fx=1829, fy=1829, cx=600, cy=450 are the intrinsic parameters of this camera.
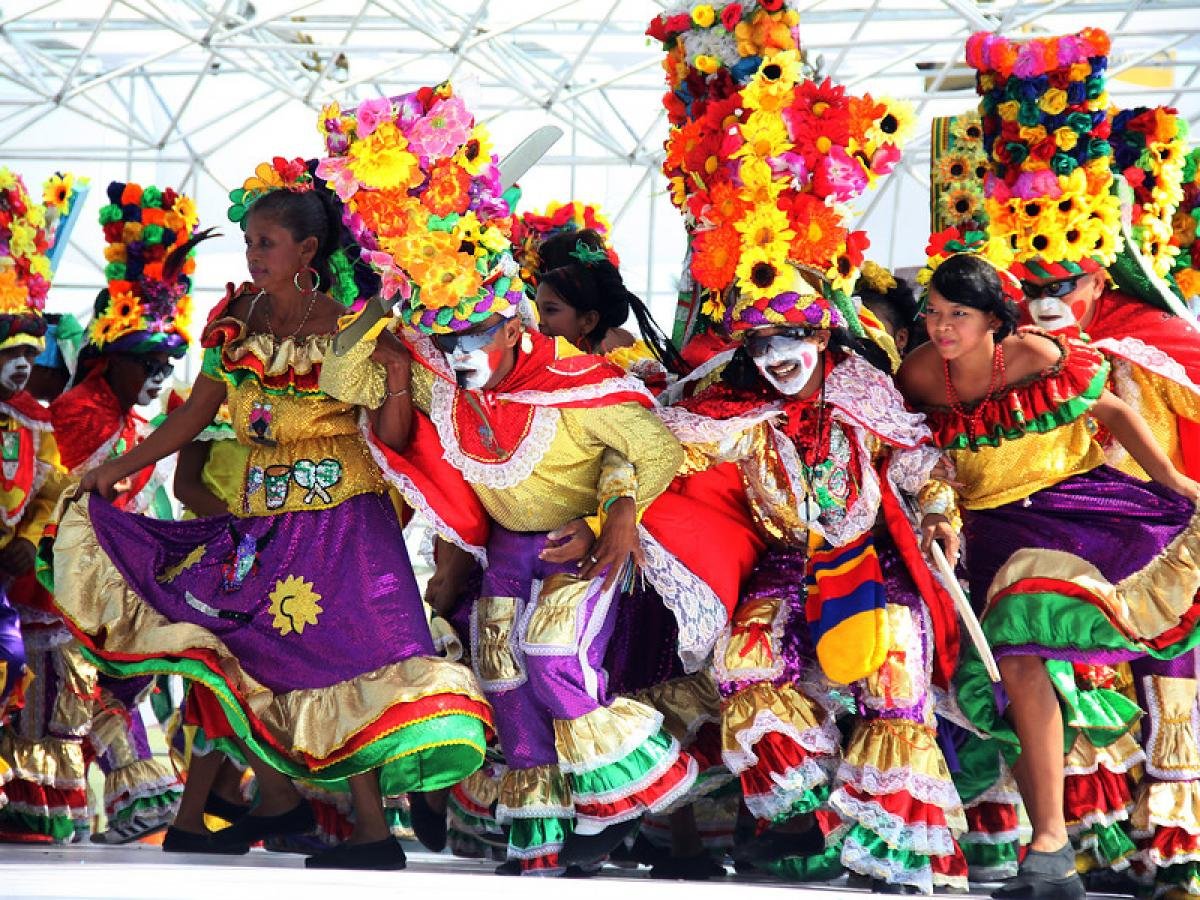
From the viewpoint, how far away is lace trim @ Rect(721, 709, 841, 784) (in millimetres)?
4676

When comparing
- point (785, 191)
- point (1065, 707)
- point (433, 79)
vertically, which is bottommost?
point (1065, 707)

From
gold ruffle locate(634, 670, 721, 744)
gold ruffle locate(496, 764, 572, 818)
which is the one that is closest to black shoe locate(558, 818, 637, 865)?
gold ruffle locate(496, 764, 572, 818)

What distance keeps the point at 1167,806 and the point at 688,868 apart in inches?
51.2

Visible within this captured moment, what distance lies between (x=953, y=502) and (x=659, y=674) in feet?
3.23

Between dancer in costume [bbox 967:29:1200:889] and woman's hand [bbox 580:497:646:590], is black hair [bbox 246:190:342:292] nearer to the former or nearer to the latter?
woman's hand [bbox 580:497:646:590]

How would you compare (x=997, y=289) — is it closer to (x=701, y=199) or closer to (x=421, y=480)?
(x=701, y=199)

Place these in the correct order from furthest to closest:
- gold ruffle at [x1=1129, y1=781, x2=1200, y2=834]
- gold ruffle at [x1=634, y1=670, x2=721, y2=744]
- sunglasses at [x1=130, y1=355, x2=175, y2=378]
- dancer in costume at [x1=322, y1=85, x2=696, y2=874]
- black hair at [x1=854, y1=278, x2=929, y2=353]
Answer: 1. sunglasses at [x1=130, y1=355, x2=175, y2=378]
2. black hair at [x1=854, y1=278, x2=929, y2=353]
3. gold ruffle at [x1=634, y1=670, x2=721, y2=744]
4. gold ruffle at [x1=1129, y1=781, x2=1200, y2=834]
5. dancer in costume at [x1=322, y1=85, x2=696, y2=874]

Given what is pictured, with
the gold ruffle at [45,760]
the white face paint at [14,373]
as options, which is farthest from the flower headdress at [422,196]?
the gold ruffle at [45,760]

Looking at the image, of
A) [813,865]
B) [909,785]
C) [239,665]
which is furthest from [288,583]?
[909,785]

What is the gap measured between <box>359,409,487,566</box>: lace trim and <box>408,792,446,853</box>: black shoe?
0.93m

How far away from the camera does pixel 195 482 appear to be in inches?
235

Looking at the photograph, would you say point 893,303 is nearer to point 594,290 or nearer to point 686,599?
point 594,290

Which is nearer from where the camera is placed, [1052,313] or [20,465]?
[1052,313]

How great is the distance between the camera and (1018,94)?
5.06 meters
